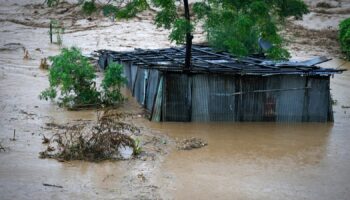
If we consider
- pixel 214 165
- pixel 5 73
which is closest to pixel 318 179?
pixel 214 165

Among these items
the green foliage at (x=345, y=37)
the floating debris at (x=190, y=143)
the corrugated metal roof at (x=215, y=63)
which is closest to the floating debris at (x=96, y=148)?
the floating debris at (x=190, y=143)

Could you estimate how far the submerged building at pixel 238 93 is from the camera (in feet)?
40.5

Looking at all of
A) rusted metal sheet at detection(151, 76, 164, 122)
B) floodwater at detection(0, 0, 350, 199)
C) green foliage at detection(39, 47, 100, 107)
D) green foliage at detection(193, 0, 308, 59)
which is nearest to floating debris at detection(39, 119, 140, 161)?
floodwater at detection(0, 0, 350, 199)

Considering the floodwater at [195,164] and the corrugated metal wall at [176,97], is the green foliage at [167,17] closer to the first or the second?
the corrugated metal wall at [176,97]

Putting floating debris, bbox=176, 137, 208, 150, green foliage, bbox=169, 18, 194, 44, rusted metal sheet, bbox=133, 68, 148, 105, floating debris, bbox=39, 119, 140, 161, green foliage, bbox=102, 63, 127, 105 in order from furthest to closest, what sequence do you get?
1. rusted metal sheet, bbox=133, 68, 148, 105
2. green foliage, bbox=102, 63, 127, 105
3. green foliage, bbox=169, 18, 194, 44
4. floating debris, bbox=176, 137, 208, 150
5. floating debris, bbox=39, 119, 140, 161

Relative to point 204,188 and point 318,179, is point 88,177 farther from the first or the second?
point 318,179

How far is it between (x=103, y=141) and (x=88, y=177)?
1053mm

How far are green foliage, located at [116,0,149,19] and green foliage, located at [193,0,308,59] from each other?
1267 mm

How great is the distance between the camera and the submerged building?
12.3 m

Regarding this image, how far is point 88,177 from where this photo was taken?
8.71 metres

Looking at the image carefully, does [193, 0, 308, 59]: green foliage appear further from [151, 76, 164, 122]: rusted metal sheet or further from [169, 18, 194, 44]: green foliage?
[151, 76, 164, 122]: rusted metal sheet

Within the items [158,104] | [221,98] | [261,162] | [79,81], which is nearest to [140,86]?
[79,81]

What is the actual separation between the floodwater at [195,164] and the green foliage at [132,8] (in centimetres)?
272

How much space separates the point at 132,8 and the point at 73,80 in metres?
3.05
